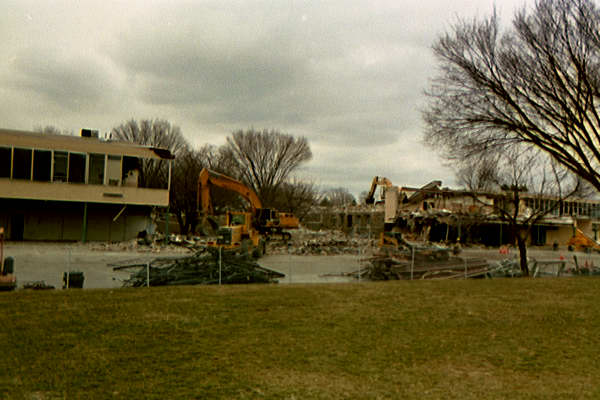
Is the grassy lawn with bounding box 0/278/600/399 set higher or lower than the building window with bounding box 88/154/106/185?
lower

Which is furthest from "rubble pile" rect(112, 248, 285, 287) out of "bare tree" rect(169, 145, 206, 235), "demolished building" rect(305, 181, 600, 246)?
"bare tree" rect(169, 145, 206, 235)

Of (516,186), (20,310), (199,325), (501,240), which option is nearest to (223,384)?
(199,325)

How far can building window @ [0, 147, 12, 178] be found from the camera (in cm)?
3531

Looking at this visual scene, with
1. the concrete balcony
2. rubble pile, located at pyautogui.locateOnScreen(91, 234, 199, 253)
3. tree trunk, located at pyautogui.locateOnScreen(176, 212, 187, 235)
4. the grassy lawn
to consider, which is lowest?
rubble pile, located at pyautogui.locateOnScreen(91, 234, 199, 253)

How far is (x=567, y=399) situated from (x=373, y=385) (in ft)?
6.73

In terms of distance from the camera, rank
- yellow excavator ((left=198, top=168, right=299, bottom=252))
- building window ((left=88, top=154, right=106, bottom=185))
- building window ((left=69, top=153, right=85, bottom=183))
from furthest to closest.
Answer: building window ((left=88, top=154, right=106, bottom=185)) < building window ((left=69, top=153, right=85, bottom=183)) < yellow excavator ((left=198, top=168, right=299, bottom=252))

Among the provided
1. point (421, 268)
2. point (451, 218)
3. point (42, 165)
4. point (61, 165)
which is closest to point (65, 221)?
point (61, 165)

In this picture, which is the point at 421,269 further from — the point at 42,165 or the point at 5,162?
the point at 5,162

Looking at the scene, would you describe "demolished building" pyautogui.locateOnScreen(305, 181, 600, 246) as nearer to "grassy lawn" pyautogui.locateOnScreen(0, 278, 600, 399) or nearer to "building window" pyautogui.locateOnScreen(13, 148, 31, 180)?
"building window" pyautogui.locateOnScreen(13, 148, 31, 180)

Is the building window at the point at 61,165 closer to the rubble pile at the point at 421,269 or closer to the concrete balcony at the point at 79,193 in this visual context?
the concrete balcony at the point at 79,193

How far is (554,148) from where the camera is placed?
18188mm

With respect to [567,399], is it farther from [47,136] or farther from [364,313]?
[47,136]

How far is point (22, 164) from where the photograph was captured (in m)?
35.9

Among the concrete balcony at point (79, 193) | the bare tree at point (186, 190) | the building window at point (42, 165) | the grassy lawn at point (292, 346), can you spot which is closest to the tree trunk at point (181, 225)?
the bare tree at point (186, 190)
